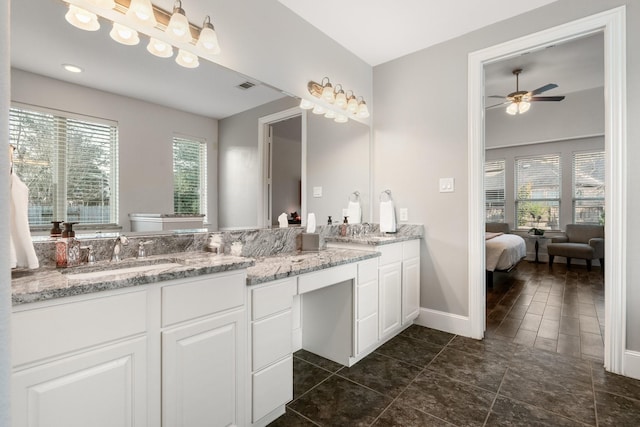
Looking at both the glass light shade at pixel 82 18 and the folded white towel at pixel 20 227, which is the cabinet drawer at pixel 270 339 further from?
the glass light shade at pixel 82 18

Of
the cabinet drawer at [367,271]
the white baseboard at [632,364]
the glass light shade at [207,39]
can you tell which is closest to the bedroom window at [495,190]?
the white baseboard at [632,364]

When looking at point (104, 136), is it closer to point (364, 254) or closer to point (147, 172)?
point (147, 172)

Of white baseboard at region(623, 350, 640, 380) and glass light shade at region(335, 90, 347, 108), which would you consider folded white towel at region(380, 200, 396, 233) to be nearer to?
glass light shade at region(335, 90, 347, 108)

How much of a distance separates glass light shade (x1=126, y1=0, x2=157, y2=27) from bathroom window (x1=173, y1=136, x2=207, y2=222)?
1.89ft

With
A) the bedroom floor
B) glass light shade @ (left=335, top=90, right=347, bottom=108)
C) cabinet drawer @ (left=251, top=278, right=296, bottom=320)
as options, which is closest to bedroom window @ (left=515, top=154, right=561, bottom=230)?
the bedroom floor

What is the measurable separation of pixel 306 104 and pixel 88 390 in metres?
2.22

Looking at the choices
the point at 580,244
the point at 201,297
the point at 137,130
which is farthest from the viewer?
the point at 580,244

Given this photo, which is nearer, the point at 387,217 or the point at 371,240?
the point at 371,240

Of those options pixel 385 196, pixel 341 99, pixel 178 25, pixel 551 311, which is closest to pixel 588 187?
pixel 551 311

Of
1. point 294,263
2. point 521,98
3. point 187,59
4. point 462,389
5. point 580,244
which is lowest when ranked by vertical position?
point 462,389

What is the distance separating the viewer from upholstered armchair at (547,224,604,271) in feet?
16.9

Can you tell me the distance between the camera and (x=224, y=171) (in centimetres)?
197

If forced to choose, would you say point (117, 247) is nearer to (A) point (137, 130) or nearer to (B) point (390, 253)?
(A) point (137, 130)

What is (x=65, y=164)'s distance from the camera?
4.47 feet
